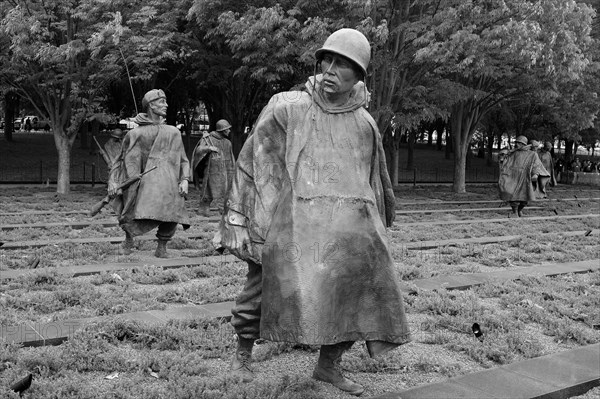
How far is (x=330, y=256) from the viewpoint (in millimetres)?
4633

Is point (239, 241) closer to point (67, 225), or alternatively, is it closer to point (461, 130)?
point (67, 225)

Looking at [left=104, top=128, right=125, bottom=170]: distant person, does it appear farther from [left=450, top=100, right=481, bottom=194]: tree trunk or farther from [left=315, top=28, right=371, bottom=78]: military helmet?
[left=450, top=100, right=481, bottom=194]: tree trunk

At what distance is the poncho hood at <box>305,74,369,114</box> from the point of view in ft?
16.1

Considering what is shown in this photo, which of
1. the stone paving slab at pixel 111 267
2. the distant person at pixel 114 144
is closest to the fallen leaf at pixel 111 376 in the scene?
the stone paving slab at pixel 111 267

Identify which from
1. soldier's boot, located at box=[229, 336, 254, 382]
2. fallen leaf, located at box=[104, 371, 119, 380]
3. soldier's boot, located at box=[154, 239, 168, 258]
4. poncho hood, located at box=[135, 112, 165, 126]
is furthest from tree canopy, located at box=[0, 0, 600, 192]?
soldier's boot, located at box=[229, 336, 254, 382]

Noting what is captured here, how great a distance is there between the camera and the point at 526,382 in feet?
18.0

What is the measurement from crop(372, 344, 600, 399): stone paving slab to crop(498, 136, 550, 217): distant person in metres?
13.5

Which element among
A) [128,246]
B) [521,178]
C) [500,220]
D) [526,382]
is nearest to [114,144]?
[128,246]

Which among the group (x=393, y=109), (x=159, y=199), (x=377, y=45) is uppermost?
(x=377, y=45)

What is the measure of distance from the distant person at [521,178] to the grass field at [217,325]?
21.0 ft

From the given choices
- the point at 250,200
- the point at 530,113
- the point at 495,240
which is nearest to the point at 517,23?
the point at 495,240

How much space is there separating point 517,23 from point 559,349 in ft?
41.2

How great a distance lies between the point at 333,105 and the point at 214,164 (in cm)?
1237

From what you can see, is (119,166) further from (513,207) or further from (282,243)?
(513,207)
